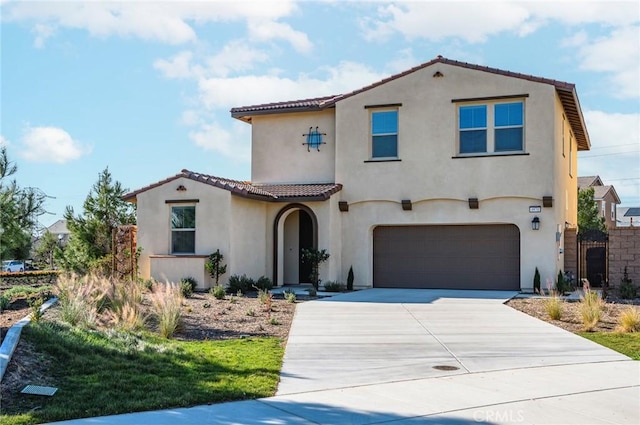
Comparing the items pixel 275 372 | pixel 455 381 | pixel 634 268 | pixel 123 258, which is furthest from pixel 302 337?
pixel 634 268

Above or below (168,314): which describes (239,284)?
below

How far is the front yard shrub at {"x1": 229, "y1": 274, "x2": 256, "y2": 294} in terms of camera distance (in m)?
20.7

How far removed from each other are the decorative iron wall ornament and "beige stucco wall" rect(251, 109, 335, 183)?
11cm

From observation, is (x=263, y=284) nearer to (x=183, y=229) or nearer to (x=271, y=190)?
(x=183, y=229)

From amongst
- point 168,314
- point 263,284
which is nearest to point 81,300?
point 168,314

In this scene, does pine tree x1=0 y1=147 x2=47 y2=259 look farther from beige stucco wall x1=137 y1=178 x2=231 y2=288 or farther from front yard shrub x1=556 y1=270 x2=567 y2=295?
front yard shrub x1=556 y1=270 x2=567 y2=295

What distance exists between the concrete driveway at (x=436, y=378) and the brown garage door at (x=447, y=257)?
288 inches

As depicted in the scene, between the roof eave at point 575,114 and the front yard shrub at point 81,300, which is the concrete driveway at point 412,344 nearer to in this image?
the front yard shrub at point 81,300

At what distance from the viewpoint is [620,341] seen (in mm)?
11523

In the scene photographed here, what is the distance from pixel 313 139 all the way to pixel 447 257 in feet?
21.3

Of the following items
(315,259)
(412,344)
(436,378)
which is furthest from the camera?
(315,259)

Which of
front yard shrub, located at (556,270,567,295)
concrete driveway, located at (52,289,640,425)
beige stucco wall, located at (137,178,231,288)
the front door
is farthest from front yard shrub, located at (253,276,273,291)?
front yard shrub, located at (556,270,567,295)

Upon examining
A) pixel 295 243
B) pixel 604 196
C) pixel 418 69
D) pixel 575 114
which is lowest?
pixel 295 243

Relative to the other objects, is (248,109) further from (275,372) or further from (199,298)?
(275,372)
